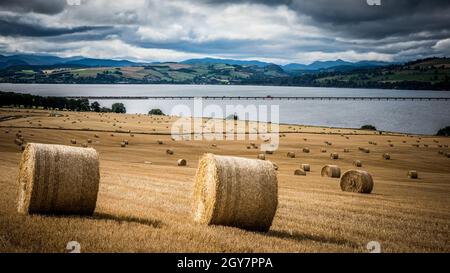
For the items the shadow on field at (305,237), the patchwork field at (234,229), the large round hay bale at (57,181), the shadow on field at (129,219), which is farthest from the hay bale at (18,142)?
the shadow on field at (305,237)

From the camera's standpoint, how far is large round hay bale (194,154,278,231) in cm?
1175

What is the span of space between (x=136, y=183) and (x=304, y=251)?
48.2 ft

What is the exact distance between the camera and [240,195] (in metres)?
11.8

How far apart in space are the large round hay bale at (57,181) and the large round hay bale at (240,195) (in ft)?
10.5

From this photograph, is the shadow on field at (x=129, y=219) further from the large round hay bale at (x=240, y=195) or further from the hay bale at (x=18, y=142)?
the hay bale at (x=18, y=142)

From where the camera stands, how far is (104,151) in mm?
48906

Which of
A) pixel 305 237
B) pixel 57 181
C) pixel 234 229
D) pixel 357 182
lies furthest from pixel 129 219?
pixel 357 182

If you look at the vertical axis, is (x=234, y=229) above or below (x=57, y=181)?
below

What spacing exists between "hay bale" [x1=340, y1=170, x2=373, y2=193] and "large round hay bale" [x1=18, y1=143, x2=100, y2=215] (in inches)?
703

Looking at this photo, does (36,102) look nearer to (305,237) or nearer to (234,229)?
(234,229)

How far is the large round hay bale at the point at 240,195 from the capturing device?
38.5 feet

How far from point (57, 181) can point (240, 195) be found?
4.84 m

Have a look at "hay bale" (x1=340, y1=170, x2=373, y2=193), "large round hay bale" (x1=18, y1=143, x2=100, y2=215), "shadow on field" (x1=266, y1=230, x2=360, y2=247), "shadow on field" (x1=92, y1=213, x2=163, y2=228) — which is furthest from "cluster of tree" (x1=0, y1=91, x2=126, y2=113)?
"shadow on field" (x1=266, y1=230, x2=360, y2=247)
